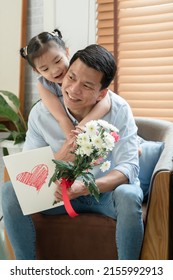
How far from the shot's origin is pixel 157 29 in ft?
6.57

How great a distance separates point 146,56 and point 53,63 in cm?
91

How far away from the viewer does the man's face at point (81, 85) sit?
3.85ft

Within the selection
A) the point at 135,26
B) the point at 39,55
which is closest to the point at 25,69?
the point at 135,26

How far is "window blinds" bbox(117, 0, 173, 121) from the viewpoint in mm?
1985

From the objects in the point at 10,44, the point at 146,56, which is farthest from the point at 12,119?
the point at 146,56

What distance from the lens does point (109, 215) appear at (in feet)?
Result: 4.13

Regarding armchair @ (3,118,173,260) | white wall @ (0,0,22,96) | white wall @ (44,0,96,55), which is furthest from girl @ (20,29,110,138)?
white wall @ (0,0,22,96)

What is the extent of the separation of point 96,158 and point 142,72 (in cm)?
120

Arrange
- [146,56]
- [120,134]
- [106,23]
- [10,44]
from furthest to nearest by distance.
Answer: [10,44] → [106,23] → [146,56] → [120,134]

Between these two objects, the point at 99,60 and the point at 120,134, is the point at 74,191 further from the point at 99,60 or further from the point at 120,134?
the point at 99,60

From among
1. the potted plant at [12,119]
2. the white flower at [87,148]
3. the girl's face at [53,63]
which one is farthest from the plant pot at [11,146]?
the white flower at [87,148]

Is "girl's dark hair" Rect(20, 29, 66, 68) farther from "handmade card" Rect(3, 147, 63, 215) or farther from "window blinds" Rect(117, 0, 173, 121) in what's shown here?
"window blinds" Rect(117, 0, 173, 121)

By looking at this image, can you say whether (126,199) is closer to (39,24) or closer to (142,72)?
(142,72)
